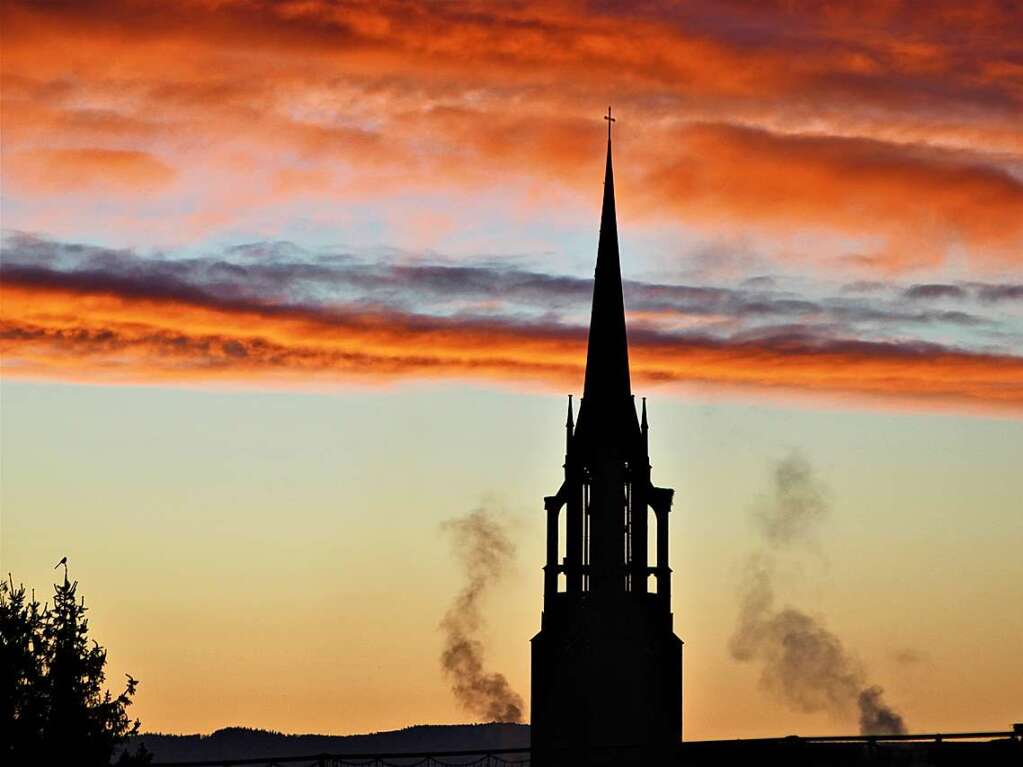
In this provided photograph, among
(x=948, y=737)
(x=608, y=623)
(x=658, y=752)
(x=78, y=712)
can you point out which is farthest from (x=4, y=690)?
(x=608, y=623)

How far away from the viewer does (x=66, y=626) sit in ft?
221

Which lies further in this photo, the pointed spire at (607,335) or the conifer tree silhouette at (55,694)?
the pointed spire at (607,335)

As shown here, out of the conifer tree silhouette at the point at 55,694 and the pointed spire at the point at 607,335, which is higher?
the pointed spire at the point at 607,335

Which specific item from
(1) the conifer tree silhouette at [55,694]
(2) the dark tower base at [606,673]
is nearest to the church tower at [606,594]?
(2) the dark tower base at [606,673]

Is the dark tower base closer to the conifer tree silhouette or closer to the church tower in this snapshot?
the church tower

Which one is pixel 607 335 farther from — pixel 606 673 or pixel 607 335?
pixel 606 673

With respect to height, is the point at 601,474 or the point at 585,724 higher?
the point at 601,474

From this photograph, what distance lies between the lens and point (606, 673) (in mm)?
104500

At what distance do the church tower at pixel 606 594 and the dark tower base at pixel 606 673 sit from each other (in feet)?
0.15

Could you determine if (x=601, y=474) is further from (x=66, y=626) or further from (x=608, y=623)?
(x=66, y=626)

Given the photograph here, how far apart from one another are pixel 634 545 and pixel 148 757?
41552 millimetres

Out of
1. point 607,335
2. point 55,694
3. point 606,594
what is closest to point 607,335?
point 607,335

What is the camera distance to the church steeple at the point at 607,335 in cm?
10512

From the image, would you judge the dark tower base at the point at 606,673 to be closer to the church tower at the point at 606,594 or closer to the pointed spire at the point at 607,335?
the church tower at the point at 606,594
